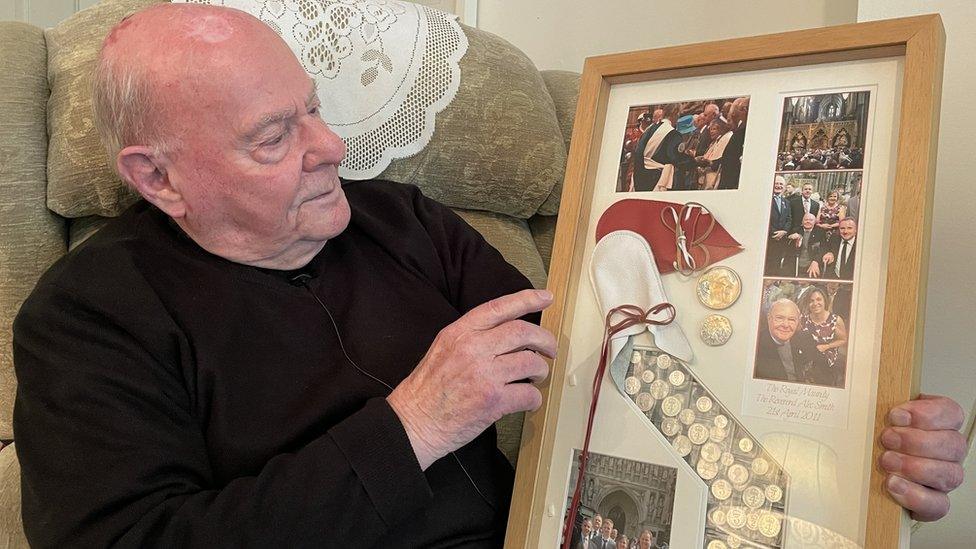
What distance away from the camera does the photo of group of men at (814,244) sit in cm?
77

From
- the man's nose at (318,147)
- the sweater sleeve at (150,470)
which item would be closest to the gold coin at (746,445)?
the sweater sleeve at (150,470)

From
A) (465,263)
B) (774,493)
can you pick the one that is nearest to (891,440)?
(774,493)

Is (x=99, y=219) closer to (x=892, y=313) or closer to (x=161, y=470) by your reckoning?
(x=161, y=470)

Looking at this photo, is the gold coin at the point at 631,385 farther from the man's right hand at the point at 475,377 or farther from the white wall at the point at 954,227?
the white wall at the point at 954,227

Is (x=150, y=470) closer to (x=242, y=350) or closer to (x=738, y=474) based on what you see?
(x=242, y=350)

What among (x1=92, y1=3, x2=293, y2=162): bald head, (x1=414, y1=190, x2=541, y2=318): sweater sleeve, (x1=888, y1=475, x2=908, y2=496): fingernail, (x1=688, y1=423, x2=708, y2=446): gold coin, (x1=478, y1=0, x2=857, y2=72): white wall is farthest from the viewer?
(x1=478, y1=0, x2=857, y2=72): white wall

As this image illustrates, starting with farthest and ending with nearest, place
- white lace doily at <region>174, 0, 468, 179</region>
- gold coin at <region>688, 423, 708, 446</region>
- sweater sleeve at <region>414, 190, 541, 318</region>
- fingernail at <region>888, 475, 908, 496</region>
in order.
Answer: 1. white lace doily at <region>174, 0, 468, 179</region>
2. sweater sleeve at <region>414, 190, 541, 318</region>
3. gold coin at <region>688, 423, 708, 446</region>
4. fingernail at <region>888, 475, 908, 496</region>

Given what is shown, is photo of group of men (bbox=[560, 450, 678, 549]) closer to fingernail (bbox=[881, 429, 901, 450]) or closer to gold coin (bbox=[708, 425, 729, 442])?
gold coin (bbox=[708, 425, 729, 442])

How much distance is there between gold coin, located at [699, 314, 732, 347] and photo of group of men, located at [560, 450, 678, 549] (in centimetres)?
15

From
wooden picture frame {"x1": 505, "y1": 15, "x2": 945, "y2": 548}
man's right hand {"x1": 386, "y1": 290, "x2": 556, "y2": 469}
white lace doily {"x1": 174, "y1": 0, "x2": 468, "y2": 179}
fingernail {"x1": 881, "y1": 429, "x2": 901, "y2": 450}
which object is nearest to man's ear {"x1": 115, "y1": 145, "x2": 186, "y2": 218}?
white lace doily {"x1": 174, "y1": 0, "x2": 468, "y2": 179}

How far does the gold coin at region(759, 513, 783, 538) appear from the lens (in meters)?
0.75

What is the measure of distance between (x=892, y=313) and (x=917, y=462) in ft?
0.47

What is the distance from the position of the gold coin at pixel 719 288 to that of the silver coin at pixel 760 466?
17 centimetres

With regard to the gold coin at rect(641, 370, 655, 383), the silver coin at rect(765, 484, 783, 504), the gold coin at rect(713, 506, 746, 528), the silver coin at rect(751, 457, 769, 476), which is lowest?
the gold coin at rect(713, 506, 746, 528)
